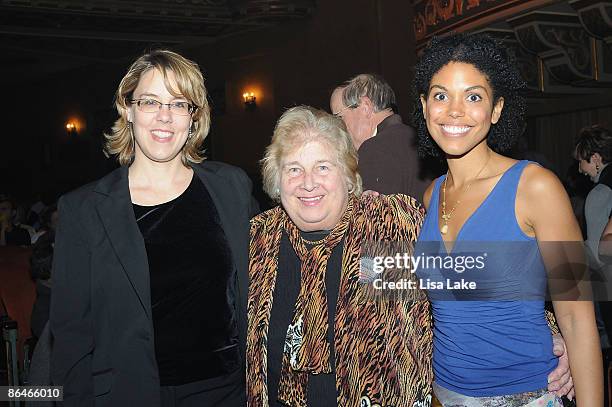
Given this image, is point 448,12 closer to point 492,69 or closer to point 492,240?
point 492,69

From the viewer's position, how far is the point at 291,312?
2160mm

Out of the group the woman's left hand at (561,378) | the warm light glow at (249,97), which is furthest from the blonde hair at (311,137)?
the warm light glow at (249,97)

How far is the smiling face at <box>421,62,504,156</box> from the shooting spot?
6.11 ft

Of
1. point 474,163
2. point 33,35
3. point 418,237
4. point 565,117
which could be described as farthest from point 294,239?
point 33,35

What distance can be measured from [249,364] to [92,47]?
510 inches

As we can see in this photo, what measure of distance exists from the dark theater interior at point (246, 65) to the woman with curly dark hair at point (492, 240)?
223cm

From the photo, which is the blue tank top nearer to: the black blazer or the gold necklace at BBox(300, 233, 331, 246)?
the gold necklace at BBox(300, 233, 331, 246)

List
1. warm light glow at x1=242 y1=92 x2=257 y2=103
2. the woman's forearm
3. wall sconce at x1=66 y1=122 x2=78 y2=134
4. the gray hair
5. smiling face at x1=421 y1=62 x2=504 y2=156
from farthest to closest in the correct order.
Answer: wall sconce at x1=66 y1=122 x2=78 y2=134 < warm light glow at x1=242 y1=92 x2=257 y2=103 < the gray hair < smiling face at x1=421 y1=62 x2=504 y2=156 < the woman's forearm

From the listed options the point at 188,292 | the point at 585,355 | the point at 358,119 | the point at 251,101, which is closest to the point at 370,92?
the point at 358,119

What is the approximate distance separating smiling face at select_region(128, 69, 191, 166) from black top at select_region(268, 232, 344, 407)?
1.68 feet

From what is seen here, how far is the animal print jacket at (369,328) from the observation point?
2.03 m

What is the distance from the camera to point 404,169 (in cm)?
338

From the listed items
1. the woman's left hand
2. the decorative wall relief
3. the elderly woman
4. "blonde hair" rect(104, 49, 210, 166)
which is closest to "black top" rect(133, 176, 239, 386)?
the elderly woman

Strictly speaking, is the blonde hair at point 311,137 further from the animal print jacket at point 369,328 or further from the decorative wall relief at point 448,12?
the decorative wall relief at point 448,12
